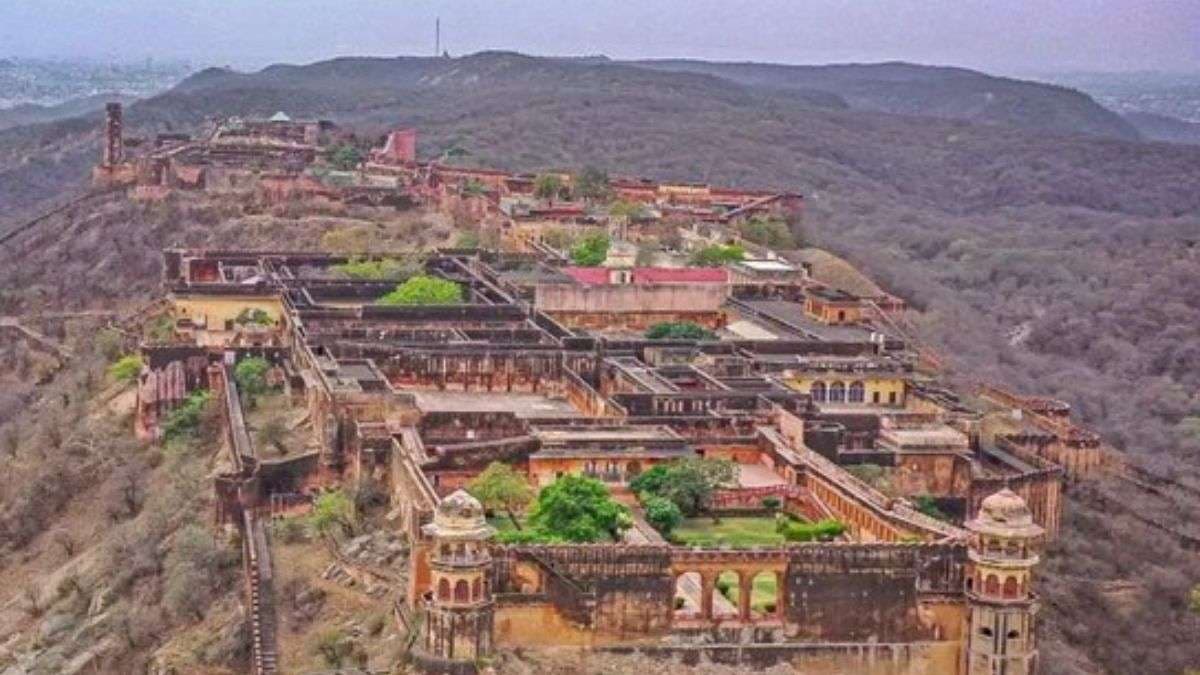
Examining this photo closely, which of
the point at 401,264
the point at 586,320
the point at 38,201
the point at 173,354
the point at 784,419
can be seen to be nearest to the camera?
the point at 784,419

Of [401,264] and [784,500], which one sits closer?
Result: [784,500]

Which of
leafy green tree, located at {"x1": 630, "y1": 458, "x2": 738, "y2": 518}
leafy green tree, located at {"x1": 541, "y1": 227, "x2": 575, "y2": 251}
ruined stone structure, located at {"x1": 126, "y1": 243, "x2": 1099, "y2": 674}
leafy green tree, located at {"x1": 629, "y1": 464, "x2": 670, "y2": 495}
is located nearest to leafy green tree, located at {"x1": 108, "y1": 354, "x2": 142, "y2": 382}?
ruined stone structure, located at {"x1": 126, "y1": 243, "x2": 1099, "y2": 674}

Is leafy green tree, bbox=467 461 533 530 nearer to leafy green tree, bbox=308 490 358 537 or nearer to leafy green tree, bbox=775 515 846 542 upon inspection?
leafy green tree, bbox=308 490 358 537

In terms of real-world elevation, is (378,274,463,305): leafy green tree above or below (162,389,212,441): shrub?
above

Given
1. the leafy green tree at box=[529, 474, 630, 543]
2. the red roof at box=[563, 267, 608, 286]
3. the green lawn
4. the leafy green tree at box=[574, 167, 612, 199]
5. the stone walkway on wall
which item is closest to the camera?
the stone walkway on wall

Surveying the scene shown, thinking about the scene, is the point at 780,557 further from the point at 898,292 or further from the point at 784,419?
the point at 898,292

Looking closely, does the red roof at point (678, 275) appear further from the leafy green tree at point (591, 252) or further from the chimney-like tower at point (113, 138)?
the chimney-like tower at point (113, 138)

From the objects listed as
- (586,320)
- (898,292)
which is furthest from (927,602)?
(898,292)
